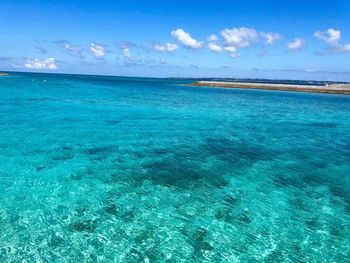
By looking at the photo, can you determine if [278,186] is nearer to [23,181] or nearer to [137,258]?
[137,258]

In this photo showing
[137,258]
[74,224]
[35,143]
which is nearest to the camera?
[137,258]

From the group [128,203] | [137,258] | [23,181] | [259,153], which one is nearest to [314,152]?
[259,153]

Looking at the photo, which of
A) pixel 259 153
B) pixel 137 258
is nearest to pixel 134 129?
pixel 259 153

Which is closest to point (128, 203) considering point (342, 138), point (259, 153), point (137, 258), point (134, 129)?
point (137, 258)

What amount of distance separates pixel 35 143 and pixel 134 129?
34.0 ft

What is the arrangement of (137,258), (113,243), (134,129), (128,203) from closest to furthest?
(137,258) < (113,243) < (128,203) < (134,129)

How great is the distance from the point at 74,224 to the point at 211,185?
762 centimetres

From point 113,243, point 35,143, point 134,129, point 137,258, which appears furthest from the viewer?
point 134,129

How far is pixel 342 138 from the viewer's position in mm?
31156

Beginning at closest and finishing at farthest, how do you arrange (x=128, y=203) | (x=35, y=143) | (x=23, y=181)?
(x=128, y=203) → (x=23, y=181) → (x=35, y=143)

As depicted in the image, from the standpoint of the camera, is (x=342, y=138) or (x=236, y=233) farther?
(x=342, y=138)

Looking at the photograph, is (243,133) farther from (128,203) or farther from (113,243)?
(113,243)

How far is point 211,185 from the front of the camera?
16.5 meters

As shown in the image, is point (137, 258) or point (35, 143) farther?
point (35, 143)
